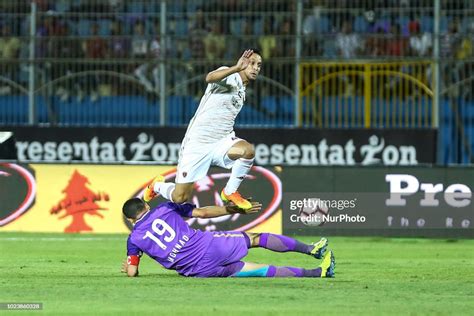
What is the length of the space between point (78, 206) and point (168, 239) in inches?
299

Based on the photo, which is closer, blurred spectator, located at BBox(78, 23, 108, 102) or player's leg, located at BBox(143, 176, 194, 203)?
A: player's leg, located at BBox(143, 176, 194, 203)

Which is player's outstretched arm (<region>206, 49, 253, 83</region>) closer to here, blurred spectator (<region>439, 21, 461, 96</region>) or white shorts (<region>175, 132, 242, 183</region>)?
white shorts (<region>175, 132, 242, 183</region>)

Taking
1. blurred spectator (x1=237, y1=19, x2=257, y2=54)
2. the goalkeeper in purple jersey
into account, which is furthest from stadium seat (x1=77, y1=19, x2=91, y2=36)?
→ the goalkeeper in purple jersey

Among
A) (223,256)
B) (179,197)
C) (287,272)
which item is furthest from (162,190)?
(287,272)

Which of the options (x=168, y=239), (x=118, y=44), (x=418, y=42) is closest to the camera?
(x=168, y=239)

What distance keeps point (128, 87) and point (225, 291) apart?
41.2 feet

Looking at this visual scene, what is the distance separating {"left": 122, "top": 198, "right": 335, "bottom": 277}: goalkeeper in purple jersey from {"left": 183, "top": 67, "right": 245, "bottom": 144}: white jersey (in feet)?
5.58

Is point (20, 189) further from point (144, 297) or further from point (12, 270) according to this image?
point (144, 297)

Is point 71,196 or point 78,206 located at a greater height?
point 71,196

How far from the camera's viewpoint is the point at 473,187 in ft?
65.2

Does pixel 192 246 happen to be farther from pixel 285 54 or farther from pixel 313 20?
pixel 313 20

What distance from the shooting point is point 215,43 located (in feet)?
78.3

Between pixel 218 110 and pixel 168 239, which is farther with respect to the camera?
pixel 218 110

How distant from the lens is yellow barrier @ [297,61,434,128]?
23.4 metres
